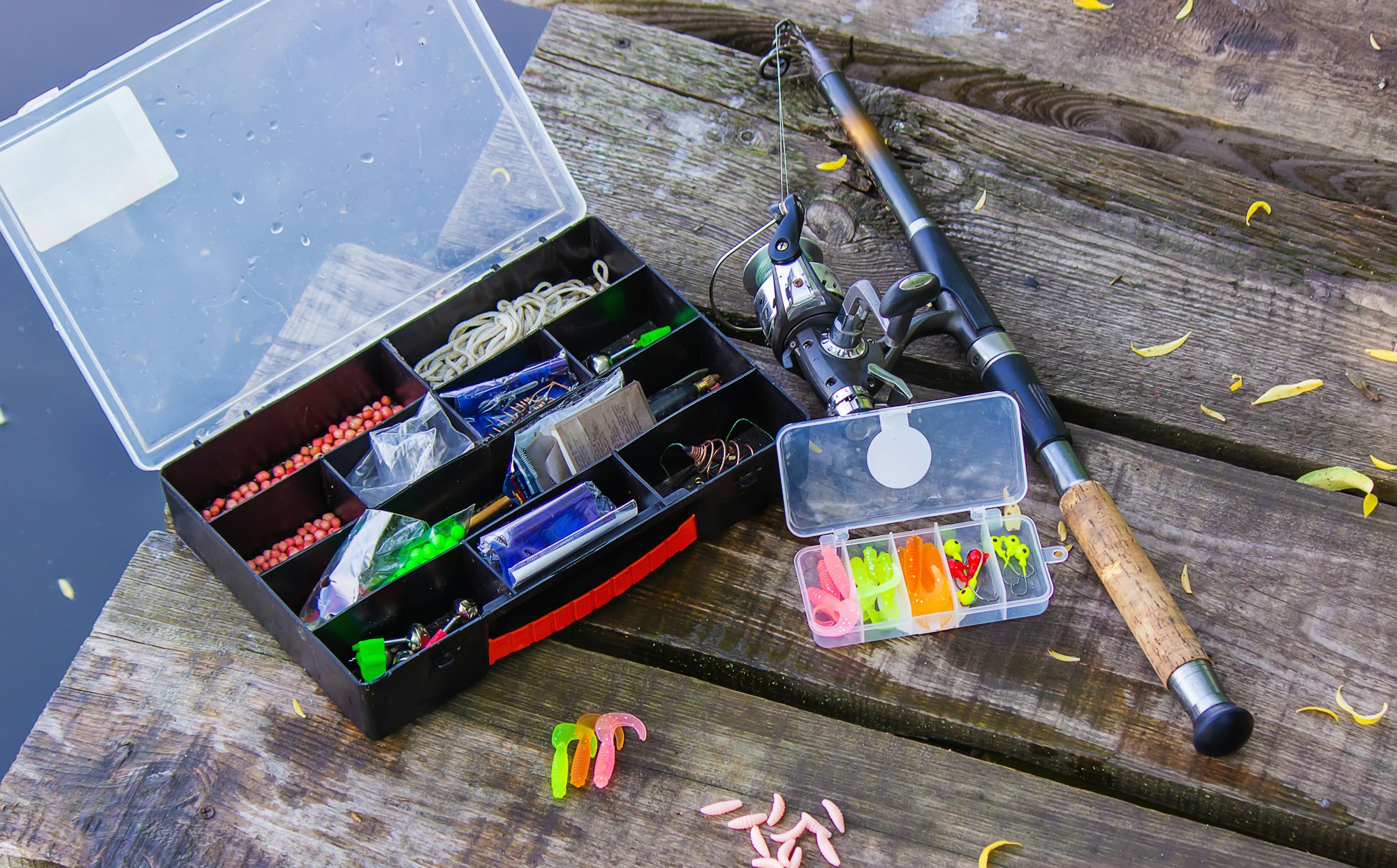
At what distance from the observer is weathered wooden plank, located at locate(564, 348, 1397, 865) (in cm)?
167

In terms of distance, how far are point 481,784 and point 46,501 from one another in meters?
1.26

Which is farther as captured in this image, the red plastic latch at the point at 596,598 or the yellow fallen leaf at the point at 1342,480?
the yellow fallen leaf at the point at 1342,480

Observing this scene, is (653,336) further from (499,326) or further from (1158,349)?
(1158,349)

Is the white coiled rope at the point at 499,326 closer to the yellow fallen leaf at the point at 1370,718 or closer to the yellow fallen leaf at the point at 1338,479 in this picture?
the yellow fallen leaf at the point at 1338,479

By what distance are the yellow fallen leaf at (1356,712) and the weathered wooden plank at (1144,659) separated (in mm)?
10

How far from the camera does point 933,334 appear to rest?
2074 mm

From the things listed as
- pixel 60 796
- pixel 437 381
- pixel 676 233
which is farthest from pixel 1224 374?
pixel 60 796

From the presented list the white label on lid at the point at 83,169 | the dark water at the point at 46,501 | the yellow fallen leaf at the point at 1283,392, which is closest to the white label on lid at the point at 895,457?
the yellow fallen leaf at the point at 1283,392

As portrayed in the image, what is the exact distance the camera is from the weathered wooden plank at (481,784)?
161cm

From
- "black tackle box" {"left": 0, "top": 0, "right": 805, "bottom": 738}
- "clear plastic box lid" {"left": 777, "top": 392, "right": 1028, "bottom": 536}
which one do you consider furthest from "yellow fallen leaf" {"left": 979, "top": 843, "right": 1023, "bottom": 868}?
"black tackle box" {"left": 0, "top": 0, "right": 805, "bottom": 738}

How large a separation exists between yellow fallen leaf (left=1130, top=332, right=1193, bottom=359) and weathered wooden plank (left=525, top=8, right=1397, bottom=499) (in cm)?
1

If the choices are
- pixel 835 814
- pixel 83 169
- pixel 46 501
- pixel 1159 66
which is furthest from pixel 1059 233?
pixel 46 501

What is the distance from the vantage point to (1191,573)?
Result: 1841 millimetres

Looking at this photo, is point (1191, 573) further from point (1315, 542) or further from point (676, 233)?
point (676, 233)
